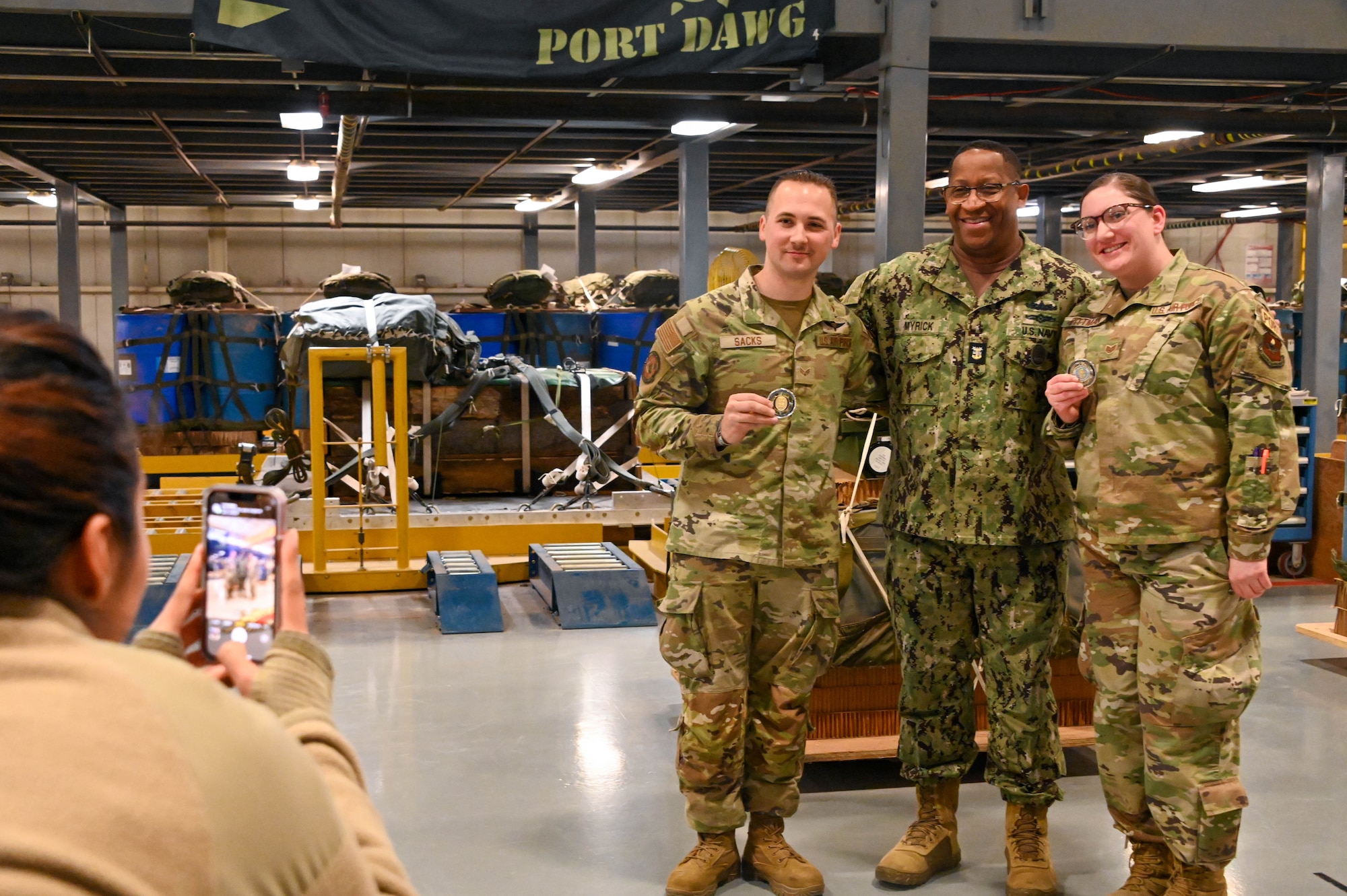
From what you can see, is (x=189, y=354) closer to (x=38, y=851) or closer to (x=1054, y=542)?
(x=1054, y=542)

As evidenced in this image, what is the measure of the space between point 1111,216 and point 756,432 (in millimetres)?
1166

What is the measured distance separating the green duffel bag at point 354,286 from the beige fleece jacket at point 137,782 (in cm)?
1104

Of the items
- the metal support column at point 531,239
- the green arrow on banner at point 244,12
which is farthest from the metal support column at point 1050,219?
the green arrow on banner at point 244,12

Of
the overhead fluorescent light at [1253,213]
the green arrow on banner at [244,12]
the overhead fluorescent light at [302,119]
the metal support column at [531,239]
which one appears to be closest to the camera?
the green arrow on banner at [244,12]

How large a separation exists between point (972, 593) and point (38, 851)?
10.3ft

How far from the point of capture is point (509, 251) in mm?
21312

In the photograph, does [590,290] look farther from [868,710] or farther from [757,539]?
[757,539]

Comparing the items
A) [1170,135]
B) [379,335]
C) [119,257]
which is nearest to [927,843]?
[379,335]

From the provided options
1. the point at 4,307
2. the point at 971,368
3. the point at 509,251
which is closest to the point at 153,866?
the point at 4,307

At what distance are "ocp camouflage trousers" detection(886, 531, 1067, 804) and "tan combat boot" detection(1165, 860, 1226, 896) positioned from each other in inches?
17.2

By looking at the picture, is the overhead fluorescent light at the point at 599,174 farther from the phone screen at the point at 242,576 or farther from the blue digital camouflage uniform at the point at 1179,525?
the phone screen at the point at 242,576

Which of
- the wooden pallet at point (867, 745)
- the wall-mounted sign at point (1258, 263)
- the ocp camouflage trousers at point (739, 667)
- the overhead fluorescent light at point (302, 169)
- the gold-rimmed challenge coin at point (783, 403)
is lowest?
the wooden pallet at point (867, 745)

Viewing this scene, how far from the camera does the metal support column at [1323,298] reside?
9.76m

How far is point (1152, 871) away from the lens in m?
3.40
